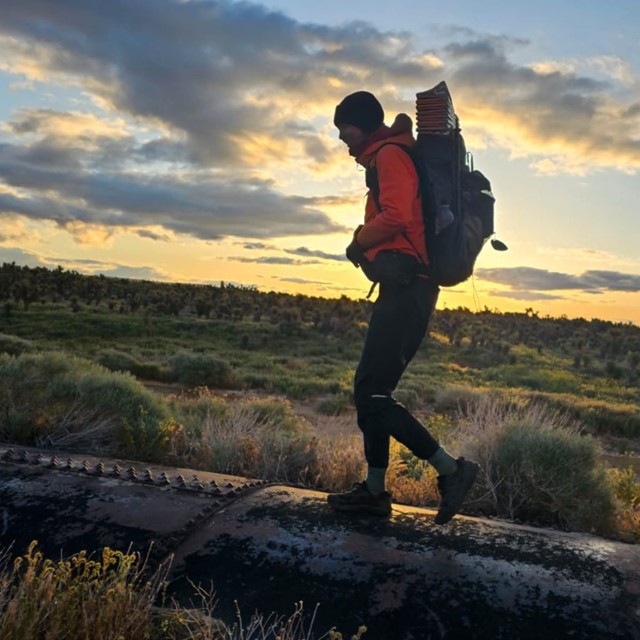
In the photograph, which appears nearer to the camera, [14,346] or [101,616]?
[101,616]

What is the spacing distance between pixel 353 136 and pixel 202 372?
15.5 meters

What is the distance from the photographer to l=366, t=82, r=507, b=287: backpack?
455cm

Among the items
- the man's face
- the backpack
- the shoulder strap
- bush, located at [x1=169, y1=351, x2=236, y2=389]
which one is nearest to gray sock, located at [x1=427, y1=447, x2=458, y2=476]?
the backpack

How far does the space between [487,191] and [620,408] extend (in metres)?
15.2

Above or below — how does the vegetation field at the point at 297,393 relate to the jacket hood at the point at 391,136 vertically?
below

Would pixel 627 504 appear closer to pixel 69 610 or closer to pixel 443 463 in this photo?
pixel 443 463

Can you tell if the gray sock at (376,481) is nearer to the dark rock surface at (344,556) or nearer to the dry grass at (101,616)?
the dark rock surface at (344,556)

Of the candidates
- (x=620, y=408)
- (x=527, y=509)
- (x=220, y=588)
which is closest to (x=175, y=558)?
(x=220, y=588)

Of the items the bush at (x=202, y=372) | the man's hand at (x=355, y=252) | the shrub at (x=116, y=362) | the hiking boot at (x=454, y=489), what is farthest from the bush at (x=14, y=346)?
the hiking boot at (x=454, y=489)

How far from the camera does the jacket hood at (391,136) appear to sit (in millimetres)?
4676

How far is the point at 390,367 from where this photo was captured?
14.9 ft

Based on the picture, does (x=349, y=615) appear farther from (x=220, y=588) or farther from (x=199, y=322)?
(x=199, y=322)

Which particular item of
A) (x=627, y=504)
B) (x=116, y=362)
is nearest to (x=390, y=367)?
(x=627, y=504)

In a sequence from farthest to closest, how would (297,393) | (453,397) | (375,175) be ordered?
(297,393), (453,397), (375,175)
